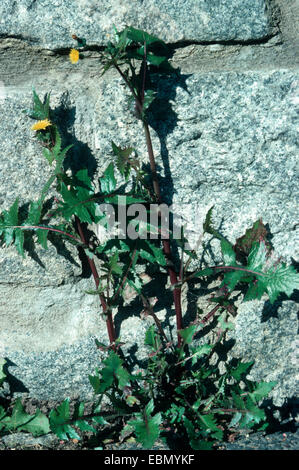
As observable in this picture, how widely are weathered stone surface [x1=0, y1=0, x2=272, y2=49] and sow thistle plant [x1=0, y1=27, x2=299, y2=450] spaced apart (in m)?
0.06

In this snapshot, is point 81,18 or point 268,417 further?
point 268,417

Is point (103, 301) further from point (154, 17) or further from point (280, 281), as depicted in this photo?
point (154, 17)

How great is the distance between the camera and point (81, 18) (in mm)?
1249

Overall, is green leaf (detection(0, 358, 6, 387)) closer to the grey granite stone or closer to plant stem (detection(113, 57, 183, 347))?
the grey granite stone

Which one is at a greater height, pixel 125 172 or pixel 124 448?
pixel 125 172

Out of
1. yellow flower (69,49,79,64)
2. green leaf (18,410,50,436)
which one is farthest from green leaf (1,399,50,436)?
yellow flower (69,49,79,64)

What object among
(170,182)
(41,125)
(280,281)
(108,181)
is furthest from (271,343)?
(41,125)

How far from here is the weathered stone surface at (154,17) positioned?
4.05 feet

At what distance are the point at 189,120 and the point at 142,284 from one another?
453 mm

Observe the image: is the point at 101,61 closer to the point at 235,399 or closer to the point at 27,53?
the point at 27,53

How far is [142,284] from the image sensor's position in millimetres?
1354
